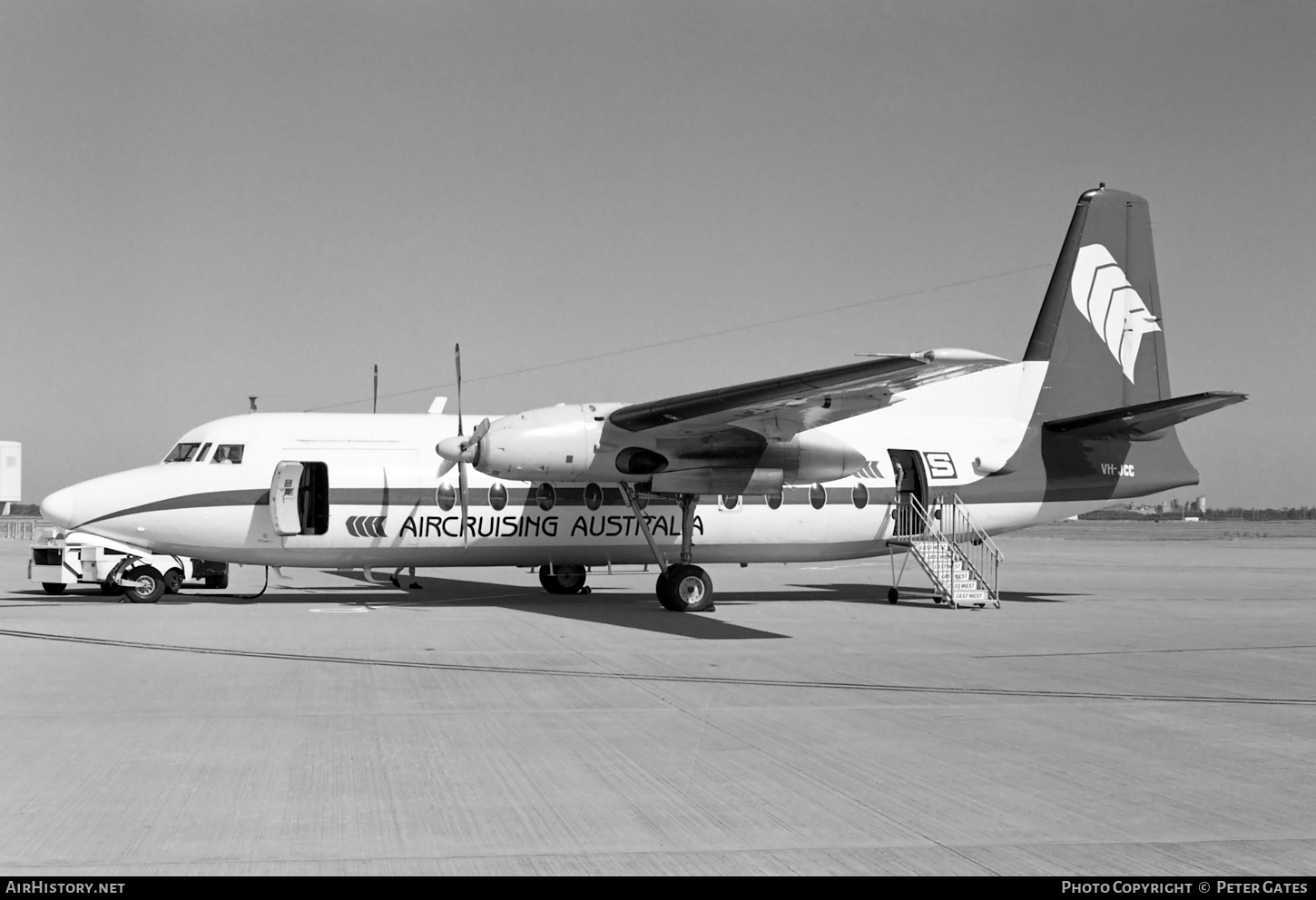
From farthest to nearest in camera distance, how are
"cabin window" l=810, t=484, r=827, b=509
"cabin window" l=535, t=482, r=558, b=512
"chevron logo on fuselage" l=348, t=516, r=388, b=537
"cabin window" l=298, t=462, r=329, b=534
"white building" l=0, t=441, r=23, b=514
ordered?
"white building" l=0, t=441, r=23, b=514 < "cabin window" l=810, t=484, r=827, b=509 < "cabin window" l=535, t=482, r=558, b=512 < "chevron logo on fuselage" l=348, t=516, r=388, b=537 < "cabin window" l=298, t=462, r=329, b=534

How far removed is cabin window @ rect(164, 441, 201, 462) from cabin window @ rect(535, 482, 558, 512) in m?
5.63

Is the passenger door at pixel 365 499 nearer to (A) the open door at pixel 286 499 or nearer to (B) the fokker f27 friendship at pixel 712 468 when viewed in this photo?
(B) the fokker f27 friendship at pixel 712 468

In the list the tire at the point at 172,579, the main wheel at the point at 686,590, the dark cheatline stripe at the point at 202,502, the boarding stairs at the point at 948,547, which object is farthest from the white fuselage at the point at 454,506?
the tire at the point at 172,579

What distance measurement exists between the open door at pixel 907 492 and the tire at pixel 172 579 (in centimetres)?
1304

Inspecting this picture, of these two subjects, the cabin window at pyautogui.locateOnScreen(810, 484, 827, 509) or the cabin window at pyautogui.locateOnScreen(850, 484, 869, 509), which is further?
the cabin window at pyautogui.locateOnScreen(850, 484, 869, 509)

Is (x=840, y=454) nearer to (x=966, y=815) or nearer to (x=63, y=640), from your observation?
(x=63, y=640)

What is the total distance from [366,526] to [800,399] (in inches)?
297

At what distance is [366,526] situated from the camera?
18188 mm

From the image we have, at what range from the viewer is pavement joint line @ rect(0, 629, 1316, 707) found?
9531mm

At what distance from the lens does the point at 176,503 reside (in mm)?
17734

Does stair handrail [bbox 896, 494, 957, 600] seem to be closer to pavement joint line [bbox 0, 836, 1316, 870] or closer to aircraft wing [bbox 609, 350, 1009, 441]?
aircraft wing [bbox 609, 350, 1009, 441]

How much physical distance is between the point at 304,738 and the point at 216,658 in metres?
4.56

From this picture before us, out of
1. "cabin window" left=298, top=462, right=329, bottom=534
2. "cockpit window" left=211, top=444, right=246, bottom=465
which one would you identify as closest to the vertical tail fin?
"cabin window" left=298, top=462, right=329, bottom=534
